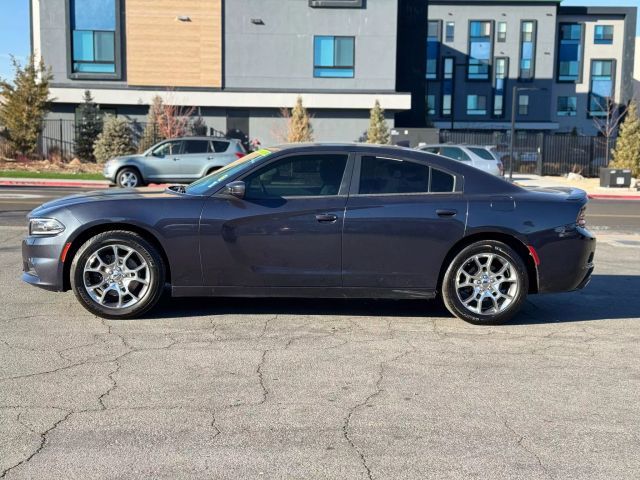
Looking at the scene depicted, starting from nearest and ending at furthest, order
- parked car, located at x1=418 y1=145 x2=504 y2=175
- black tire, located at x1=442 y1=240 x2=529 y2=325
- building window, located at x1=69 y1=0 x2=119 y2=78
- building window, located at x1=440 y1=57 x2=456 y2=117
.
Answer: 1. black tire, located at x1=442 y1=240 x2=529 y2=325
2. parked car, located at x1=418 y1=145 x2=504 y2=175
3. building window, located at x1=69 y1=0 x2=119 y2=78
4. building window, located at x1=440 y1=57 x2=456 y2=117

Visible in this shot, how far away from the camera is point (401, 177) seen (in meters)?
6.78

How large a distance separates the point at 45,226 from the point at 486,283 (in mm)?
4078

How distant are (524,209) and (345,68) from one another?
3269 cm

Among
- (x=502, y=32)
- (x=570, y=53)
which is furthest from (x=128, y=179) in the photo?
(x=570, y=53)

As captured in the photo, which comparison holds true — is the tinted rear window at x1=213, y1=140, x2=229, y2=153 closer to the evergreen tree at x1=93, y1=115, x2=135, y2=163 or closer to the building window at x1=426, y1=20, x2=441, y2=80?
the evergreen tree at x1=93, y1=115, x2=135, y2=163

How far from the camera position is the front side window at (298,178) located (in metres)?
6.64

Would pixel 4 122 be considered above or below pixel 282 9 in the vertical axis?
below

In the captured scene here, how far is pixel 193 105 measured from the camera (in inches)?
1491

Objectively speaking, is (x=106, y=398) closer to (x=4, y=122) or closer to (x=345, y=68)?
(x=4, y=122)

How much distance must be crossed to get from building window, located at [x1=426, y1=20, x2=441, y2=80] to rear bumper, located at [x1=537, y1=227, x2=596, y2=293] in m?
60.0

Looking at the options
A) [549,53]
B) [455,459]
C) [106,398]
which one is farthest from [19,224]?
[549,53]

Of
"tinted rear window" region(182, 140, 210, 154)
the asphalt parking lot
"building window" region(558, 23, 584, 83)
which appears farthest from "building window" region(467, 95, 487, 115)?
the asphalt parking lot

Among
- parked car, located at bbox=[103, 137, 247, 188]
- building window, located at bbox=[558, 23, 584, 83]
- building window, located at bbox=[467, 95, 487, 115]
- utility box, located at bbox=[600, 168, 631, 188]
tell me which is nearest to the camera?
parked car, located at bbox=[103, 137, 247, 188]

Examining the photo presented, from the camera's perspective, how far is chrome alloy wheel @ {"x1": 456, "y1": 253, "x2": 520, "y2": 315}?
6707 mm
